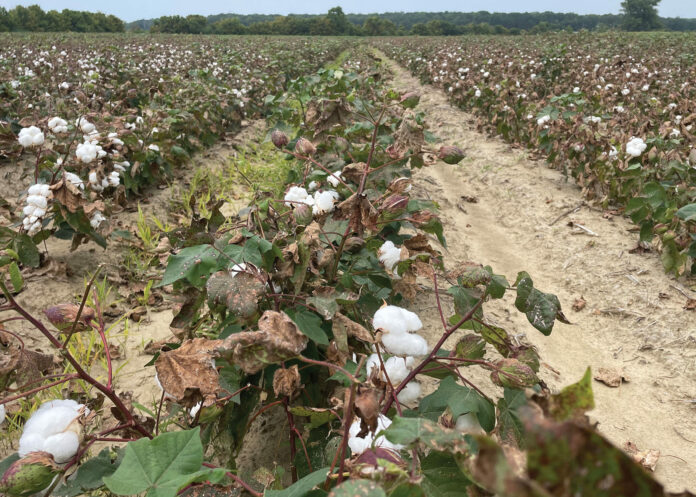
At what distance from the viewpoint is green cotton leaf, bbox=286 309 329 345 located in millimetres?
1290

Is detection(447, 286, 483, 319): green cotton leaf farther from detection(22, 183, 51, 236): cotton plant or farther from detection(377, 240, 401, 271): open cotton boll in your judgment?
detection(22, 183, 51, 236): cotton plant

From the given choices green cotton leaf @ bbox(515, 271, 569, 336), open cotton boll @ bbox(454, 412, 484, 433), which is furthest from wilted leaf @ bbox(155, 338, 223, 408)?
green cotton leaf @ bbox(515, 271, 569, 336)

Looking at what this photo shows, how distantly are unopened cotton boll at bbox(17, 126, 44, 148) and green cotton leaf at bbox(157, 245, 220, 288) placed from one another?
2.17 meters

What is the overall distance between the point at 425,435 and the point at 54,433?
30.2 inches

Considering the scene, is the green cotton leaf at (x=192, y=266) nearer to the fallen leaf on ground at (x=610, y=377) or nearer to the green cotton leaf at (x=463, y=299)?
the green cotton leaf at (x=463, y=299)

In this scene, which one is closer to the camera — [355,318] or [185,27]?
[355,318]

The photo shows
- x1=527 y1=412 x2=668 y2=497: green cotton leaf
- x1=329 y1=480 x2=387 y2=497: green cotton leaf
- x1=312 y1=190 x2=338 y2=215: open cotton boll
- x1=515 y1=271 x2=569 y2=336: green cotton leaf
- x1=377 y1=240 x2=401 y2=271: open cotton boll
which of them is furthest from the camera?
x1=312 y1=190 x2=338 y2=215: open cotton boll

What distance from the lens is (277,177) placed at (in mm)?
4938

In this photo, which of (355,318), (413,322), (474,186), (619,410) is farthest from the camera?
(474,186)

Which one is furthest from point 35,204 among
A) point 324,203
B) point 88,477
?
point 88,477

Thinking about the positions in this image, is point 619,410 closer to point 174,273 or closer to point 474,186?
point 174,273

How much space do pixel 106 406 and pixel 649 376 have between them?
9.26 ft

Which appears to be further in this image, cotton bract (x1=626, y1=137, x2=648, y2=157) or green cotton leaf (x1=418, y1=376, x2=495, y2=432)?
cotton bract (x1=626, y1=137, x2=648, y2=157)


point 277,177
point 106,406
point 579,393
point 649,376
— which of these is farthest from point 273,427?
point 277,177
